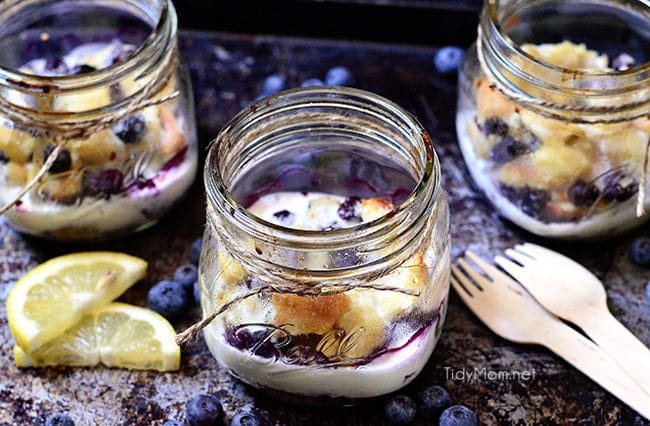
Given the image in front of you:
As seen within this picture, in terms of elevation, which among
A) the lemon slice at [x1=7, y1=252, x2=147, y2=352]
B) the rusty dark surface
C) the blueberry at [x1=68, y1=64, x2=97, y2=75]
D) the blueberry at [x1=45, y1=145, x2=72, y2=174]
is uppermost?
the blueberry at [x1=68, y1=64, x2=97, y2=75]

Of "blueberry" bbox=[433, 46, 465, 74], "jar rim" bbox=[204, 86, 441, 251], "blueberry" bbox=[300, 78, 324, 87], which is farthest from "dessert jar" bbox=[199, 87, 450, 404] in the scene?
"blueberry" bbox=[433, 46, 465, 74]

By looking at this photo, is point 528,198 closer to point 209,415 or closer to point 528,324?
point 528,324

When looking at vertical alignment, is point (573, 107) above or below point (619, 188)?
above

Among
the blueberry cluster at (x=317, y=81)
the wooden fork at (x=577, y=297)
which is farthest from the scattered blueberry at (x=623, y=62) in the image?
the blueberry cluster at (x=317, y=81)

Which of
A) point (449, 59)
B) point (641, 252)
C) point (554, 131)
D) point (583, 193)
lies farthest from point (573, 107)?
point (449, 59)

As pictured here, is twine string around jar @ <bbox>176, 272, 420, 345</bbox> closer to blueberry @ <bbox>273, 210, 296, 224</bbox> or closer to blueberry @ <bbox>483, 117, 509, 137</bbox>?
blueberry @ <bbox>273, 210, 296, 224</bbox>
